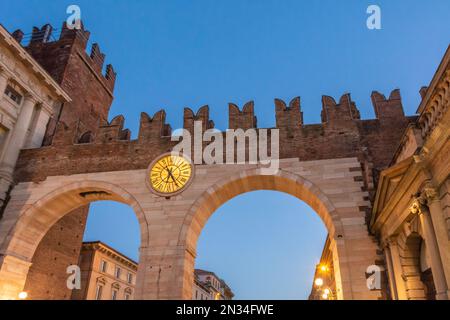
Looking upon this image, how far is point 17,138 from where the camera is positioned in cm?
1691

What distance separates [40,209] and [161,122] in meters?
6.25

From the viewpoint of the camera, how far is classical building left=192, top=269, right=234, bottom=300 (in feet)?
168

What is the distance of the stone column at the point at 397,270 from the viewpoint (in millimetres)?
10511

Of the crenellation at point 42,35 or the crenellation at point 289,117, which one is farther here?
the crenellation at point 42,35

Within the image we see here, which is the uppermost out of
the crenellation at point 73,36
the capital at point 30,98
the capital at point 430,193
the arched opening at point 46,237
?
the crenellation at point 73,36

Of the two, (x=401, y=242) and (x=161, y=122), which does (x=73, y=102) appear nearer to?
(x=161, y=122)

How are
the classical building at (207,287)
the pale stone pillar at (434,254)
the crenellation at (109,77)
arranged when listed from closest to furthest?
1. the pale stone pillar at (434,254)
2. the crenellation at (109,77)
3. the classical building at (207,287)

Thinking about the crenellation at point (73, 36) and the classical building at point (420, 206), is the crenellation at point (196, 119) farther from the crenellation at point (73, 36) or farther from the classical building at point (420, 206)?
the crenellation at point (73, 36)

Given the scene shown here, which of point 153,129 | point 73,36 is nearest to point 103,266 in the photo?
point 73,36

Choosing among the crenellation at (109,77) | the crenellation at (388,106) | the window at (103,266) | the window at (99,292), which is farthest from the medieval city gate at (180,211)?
the window at (99,292)

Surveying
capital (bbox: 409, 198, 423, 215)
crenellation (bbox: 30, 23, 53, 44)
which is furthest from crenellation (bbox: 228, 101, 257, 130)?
crenellation (bbox: 30, 23, 53, 44)

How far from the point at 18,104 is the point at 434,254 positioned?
17.6m

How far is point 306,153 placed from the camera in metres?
14.5
